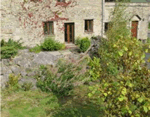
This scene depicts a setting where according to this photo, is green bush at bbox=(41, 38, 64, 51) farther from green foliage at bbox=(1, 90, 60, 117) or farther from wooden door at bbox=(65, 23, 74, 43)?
green foliage at bbox=(1, 90, 60, 117)

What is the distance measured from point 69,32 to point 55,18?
2130mm

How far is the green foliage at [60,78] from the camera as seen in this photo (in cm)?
707

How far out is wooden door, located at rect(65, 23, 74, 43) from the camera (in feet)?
51.1

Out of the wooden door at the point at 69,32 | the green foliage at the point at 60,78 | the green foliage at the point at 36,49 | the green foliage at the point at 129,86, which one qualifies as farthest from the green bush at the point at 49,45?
the green foliage at the point at 129,86

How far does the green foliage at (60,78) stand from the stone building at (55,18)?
6448mm

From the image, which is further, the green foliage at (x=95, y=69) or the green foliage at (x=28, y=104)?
the green foliage at (x=28, y=104)

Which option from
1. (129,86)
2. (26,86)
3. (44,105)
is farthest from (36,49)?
(129,86)

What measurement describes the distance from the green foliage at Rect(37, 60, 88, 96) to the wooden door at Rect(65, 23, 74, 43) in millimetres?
8079

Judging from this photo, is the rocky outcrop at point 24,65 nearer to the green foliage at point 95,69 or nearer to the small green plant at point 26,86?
the small green plant at point 26,86

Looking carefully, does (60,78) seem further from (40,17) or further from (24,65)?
(40,17)

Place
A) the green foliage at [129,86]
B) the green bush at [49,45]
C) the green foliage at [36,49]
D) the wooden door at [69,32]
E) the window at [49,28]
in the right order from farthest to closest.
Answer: the wooden door at [69,32] → the window at [49,28] → the green bush at [49,45] → the green foliage at [36,49] → the green foliage at [129,86]

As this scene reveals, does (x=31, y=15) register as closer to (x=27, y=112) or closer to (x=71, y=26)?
(x=71, y=26)

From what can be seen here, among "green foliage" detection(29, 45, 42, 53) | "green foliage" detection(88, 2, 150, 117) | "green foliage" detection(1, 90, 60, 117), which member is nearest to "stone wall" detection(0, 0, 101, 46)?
"green foliage" detection(29, 45, 42, 53)

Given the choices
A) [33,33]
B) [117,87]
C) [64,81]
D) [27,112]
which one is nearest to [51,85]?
[64,81]
